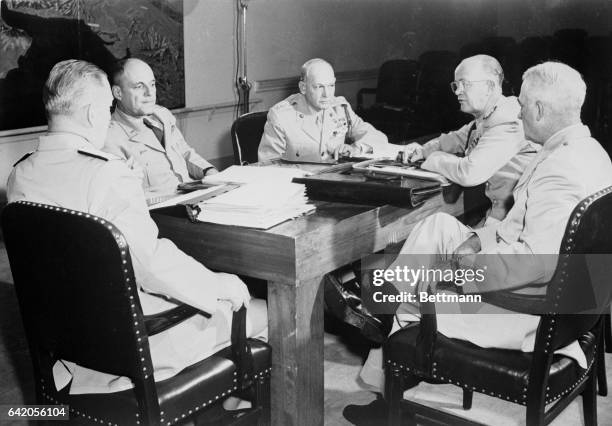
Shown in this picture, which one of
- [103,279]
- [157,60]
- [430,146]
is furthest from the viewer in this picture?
[157,60]

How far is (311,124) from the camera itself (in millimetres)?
3758

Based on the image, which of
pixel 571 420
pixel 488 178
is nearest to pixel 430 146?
pixel 488 178

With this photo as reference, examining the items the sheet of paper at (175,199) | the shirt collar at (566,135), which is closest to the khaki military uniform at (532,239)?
the shirt collar at (566,135)

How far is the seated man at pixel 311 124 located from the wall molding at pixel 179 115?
1.63 meters

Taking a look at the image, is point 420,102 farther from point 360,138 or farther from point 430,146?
point 430,146

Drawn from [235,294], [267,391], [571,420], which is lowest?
[571,420]

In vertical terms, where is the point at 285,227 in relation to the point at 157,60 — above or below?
below

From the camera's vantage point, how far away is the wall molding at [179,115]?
434 cm

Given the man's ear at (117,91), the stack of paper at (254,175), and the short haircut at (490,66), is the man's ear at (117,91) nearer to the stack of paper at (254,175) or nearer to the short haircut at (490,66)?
the stack of paper at (254,175)

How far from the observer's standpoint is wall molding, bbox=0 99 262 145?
171 inches

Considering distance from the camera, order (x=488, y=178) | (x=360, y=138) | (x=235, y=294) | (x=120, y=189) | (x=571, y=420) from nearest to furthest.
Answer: (x=120, y=189) < (x=235, y=294) < (x=571, y=420) < (x=488, y=178) < (x=360, y=138)

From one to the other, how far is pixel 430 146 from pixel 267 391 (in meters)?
1.44

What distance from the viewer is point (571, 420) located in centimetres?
240

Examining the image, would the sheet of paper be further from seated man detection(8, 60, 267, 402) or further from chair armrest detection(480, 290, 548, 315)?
chair armrest detection(480, 290, 548, 315)
